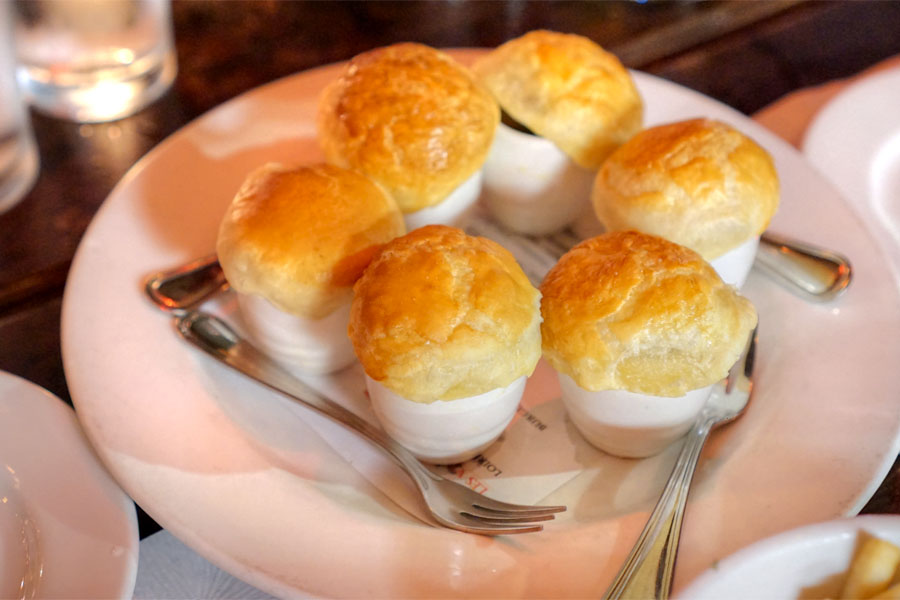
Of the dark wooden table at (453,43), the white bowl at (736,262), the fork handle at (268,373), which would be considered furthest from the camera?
the dark wooden table at (453,43)

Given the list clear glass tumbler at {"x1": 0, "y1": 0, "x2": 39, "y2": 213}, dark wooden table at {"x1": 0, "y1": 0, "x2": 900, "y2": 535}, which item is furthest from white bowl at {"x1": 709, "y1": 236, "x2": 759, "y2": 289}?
clear glass tumbler at {"x1": 0, "y1": 0, "x2": 39, "y2": 213}

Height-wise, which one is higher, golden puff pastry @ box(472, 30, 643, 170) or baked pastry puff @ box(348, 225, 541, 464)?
golden puff pastry @ box(472, 30, 643, 170)

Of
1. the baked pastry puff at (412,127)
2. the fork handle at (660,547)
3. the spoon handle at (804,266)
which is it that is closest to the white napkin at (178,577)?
the fork handle at (660,547)

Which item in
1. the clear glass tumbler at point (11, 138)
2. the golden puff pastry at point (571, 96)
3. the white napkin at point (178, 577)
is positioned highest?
the golden puff pastry at point (571, 96)

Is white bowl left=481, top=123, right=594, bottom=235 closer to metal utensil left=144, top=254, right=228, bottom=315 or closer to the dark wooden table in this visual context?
metal utensil left=144, top=254, right=228, bottom=315

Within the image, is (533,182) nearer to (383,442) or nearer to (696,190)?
(696,190)

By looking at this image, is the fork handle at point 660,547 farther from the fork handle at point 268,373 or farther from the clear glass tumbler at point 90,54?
the clear glass tumbler at point 90,54
